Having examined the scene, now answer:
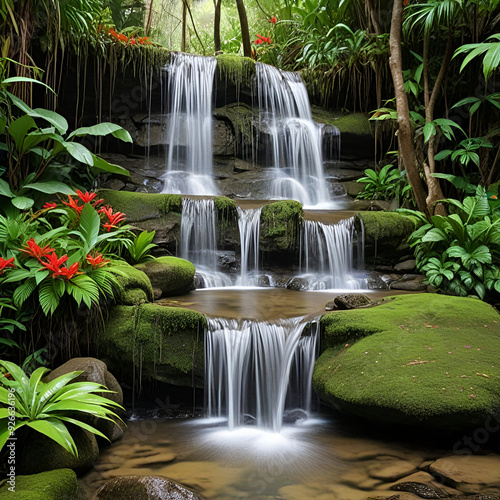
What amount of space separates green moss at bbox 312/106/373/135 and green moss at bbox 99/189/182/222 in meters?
4.64

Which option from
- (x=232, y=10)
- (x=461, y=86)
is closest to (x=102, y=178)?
(x=461, y=86)

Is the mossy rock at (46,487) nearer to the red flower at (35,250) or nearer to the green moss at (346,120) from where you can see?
the red flower at (35,250)

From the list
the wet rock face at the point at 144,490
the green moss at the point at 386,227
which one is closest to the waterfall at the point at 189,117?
the green moss at the point at 386,227

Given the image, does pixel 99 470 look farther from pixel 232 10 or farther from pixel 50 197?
pixel 232 10

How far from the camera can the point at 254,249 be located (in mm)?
6625

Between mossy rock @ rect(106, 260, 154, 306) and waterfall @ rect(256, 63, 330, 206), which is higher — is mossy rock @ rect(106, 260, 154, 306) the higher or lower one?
the lower one

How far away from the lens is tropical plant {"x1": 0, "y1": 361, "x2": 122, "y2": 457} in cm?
275

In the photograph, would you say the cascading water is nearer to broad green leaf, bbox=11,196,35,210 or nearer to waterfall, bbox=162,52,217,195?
waterfall, bbox=162,52,217,195

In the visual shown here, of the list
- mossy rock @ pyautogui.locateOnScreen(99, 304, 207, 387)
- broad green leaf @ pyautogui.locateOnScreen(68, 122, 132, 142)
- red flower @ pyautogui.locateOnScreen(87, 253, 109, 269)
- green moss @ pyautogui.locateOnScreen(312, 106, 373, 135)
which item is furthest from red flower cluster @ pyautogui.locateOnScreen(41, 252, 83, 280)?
green moss @ pyautogui.locateOnScreen(312, 106, 373, 135)

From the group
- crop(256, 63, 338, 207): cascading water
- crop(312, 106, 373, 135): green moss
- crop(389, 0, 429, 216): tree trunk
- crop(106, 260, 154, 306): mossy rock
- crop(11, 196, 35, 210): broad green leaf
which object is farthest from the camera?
crop(312, 106, 373, 135): green moss

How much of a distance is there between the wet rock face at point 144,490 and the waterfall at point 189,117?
6.76 meters

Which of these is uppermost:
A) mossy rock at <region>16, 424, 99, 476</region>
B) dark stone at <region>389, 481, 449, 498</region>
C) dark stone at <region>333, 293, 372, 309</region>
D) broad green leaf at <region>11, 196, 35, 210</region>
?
broad green leaf at <region>11, 196, 35, 210</region>

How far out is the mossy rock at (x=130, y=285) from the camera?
4293mm

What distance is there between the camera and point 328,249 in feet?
21.6
